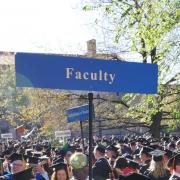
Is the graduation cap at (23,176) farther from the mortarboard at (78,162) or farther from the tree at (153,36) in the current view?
the tree at (153,36)

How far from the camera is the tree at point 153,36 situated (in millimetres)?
17047

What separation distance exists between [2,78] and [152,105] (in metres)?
41.4

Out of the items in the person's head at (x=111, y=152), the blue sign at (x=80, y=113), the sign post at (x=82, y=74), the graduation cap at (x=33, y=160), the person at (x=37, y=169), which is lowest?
the person at (x=37, y=169)

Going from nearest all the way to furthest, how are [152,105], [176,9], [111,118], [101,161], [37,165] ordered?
[101,161] → [37,165] → [176,9] → [152,105] → [111,118]

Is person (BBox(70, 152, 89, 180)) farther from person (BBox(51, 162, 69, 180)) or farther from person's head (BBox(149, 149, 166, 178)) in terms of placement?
person's head (BBox(149, 149, 166, 178))

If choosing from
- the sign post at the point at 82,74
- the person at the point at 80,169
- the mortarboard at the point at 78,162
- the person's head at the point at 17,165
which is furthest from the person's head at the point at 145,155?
the sign post at the point at 82,74

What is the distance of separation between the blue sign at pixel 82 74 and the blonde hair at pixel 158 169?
2.91 m

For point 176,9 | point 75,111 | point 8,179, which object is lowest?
point 8,179

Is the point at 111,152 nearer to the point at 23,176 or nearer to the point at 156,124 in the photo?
the point at 23,176

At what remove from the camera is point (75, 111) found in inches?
326

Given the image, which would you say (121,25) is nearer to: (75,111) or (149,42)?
(149,42)

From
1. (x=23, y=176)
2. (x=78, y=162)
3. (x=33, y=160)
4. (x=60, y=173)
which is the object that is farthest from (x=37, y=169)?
(x=78, y=162)

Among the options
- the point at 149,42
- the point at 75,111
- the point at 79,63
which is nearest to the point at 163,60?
the point at 149,42

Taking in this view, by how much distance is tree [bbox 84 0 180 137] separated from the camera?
17047 mm
